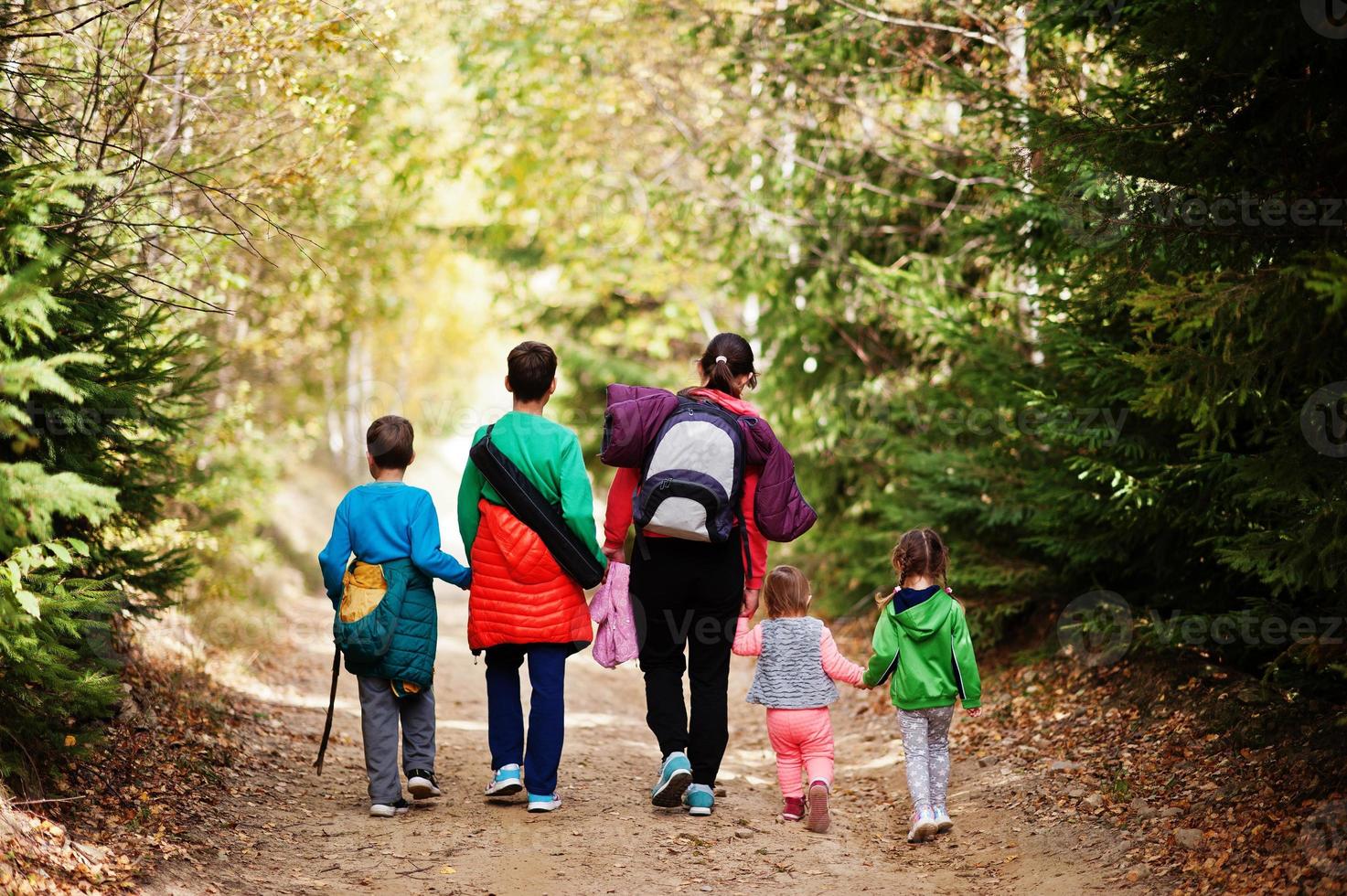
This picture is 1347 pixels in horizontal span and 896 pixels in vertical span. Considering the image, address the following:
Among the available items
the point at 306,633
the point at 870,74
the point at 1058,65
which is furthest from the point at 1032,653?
the point at 306,633

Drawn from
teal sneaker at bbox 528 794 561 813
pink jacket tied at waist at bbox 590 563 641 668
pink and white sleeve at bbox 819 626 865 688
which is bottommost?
teal sneaker at bbox 528 794 561 813

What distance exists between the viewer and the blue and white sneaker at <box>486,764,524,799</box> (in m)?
6.09

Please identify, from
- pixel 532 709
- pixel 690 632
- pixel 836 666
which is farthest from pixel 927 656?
pixel 532 709

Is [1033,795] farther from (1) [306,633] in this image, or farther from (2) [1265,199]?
(1) [306,633]

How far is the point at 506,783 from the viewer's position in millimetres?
6086

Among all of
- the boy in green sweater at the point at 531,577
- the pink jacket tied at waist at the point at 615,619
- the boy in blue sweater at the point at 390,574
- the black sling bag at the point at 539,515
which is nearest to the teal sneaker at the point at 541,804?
the boy in green sweater at the point at 531,577

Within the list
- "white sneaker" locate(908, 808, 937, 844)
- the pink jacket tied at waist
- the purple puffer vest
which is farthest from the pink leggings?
the purple puffer vest

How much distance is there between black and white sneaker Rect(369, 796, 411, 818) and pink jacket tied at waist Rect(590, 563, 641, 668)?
4.39 ft

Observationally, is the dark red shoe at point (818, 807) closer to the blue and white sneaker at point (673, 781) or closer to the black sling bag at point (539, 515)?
the blue and white sneaker at point (673, 781)

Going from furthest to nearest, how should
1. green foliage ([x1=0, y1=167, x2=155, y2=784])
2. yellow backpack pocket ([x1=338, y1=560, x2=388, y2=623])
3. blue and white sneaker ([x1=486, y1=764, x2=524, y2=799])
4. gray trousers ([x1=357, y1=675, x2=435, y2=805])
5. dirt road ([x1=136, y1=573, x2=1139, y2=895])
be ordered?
blue and white sneaker ([x1=486, y1=764, x2=524, y2=799]) < gray trousers ([x1=357, y1=675, x2=435, y2=805]) < yellow backpack pocket ([x1=338, y1=560, x2=388, y2=623]) < dirt road ([x1=136, y1=573, x2=1139, y2=895]) < green foliage ([x1=0, y1=167, x2=155, y2=784])

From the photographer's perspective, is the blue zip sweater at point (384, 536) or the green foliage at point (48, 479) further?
the blue zip sweater at point (384, 536)

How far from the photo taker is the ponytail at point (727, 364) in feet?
19.7

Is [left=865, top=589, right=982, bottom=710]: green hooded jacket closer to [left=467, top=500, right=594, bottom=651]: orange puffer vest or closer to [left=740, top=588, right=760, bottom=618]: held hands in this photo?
[left=740, top=588, right=760, bottom=618]: held hands

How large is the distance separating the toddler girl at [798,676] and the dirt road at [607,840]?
0.36 meters
